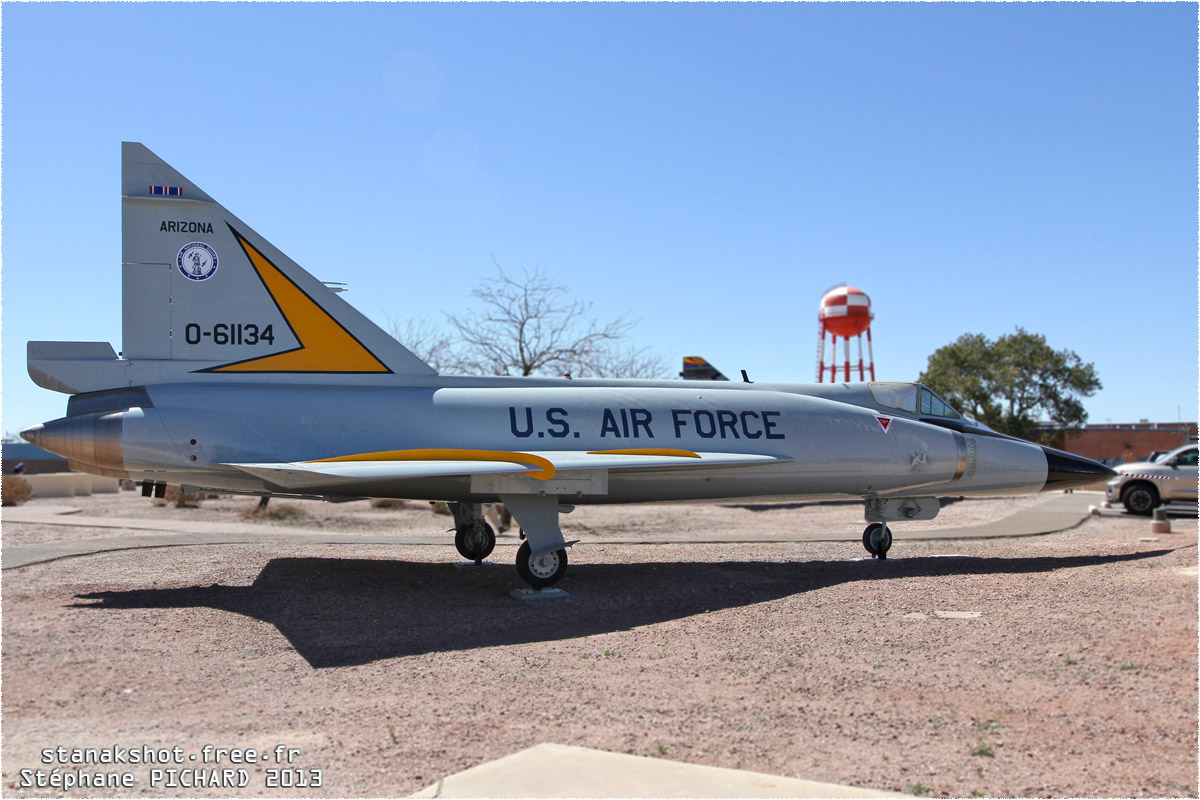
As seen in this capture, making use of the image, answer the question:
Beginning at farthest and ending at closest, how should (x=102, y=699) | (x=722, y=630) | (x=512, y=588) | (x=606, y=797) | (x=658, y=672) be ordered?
(x=512, y=588) → (x=722, y=630) → (x=658, y=672) → (x=102, y=699) → (x=606, y=797)

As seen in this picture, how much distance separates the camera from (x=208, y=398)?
1103 centimetres

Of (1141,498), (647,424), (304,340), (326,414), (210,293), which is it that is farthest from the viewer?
(1141,498)

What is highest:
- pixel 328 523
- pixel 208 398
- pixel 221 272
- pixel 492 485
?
pixel 221 272

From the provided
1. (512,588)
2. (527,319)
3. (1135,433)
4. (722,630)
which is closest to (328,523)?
(527,319)

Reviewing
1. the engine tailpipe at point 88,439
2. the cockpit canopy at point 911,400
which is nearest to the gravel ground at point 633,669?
the engine tailpipe at point 88,439

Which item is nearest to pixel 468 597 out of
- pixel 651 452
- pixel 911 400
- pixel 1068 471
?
pixel 651 452

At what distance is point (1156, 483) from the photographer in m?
23.8

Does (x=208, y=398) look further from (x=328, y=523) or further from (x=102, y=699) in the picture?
(x=328, y=523)

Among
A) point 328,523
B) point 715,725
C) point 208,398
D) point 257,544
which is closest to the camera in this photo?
Answer: point 715,725

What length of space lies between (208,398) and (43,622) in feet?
10.6

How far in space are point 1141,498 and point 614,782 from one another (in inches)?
964

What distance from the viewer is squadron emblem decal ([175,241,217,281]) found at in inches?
448

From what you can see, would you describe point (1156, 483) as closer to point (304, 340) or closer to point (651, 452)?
point (651, 452)

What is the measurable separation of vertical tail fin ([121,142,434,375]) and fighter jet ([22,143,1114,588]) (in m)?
0.02
